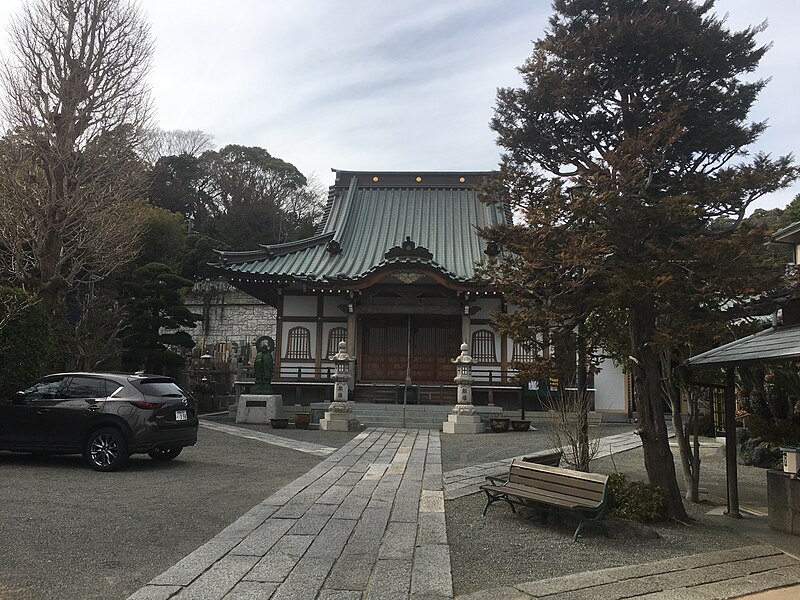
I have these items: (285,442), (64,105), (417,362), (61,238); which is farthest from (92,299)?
(417,362)

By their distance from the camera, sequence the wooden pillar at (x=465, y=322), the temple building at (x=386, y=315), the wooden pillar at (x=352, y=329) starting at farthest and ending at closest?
the wooden pillar at (x=465, y=322)
the wooden pillar at (x=352, y=329)
the temple building at (x=386, y=315)

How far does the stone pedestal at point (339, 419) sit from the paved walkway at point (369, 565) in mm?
7735

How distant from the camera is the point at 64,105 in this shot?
43.8ft

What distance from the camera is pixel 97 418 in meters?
8.62

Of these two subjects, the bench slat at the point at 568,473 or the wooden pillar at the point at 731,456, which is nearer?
the bench slat at the point at 568,473

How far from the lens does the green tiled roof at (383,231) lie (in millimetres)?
19844

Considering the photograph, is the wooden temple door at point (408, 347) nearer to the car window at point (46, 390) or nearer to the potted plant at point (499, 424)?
the potted plant at point (499, 424)

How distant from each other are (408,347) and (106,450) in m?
12.9

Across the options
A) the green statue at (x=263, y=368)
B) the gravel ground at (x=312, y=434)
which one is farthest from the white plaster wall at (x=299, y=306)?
the gravel ground at (x=312, y=434)

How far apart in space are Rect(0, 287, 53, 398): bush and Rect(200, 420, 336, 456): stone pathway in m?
4.57

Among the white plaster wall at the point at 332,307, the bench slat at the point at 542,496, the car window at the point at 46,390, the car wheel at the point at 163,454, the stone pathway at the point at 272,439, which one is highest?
the white plaster wall at the point at 332,307

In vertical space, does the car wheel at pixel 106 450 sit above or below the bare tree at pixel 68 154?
below

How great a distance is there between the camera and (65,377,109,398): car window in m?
8.87

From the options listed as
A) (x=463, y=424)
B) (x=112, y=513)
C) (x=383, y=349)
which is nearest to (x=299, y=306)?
(x=383, y=349)
